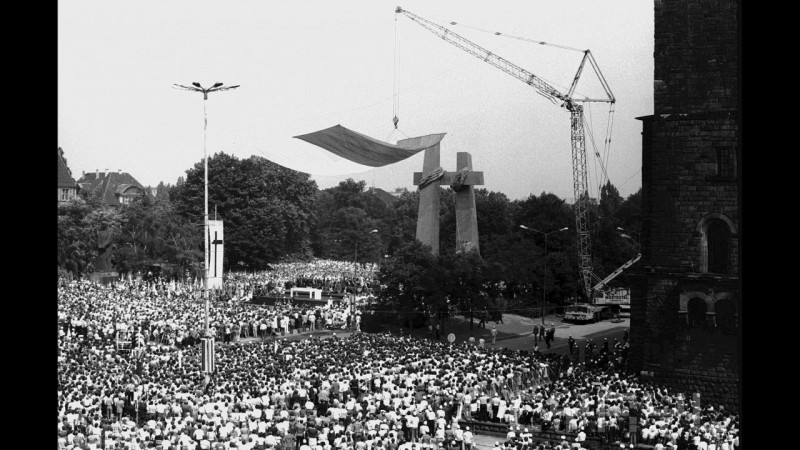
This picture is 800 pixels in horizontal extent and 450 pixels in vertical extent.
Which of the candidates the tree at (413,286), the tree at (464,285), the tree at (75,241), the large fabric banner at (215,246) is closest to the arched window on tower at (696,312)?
the tree at (464,285)

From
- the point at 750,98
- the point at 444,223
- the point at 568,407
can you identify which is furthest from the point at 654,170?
the point at 444,223

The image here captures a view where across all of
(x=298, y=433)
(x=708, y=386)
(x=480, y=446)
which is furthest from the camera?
(x=708, y=386)

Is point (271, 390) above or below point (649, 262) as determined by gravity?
below

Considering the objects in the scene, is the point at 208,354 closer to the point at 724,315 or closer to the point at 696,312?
the point at 696,312

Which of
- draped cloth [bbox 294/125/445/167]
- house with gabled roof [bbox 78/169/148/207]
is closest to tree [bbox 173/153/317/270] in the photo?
house with gabled roof [bbox 78/169/148/207]

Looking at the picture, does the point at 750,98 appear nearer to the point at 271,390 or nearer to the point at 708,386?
the point at 271,390

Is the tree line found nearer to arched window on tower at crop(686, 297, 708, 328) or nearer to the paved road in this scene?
the paved road
